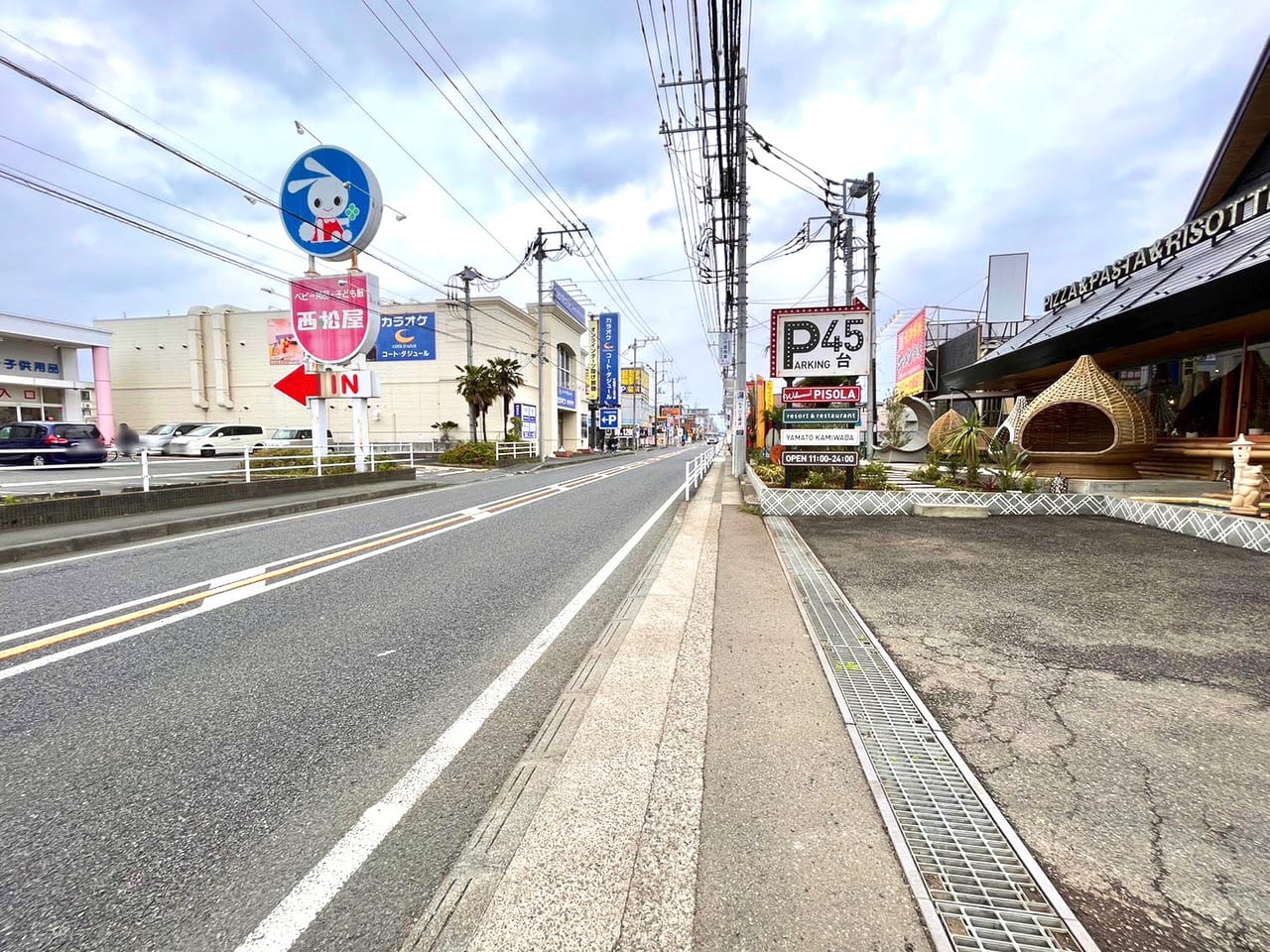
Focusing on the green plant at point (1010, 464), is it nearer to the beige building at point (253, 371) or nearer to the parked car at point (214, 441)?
the beige building at point (253, 371)

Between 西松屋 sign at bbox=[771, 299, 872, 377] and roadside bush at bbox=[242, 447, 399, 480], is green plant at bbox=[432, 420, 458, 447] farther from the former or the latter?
西松屋 sign at bbox=[771, 299, 872, 377]

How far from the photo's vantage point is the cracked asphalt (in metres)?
1.97

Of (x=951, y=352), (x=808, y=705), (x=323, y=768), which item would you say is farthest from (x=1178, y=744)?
(x=951, y=352)

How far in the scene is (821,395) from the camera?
11609mm

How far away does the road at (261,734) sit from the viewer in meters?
2.01

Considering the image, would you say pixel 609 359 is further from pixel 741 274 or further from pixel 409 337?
pixel 741 274

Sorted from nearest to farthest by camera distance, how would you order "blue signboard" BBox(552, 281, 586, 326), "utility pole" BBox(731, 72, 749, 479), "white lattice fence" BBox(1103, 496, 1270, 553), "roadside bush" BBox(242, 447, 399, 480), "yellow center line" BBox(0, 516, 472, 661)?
1. "yellow center line" BBox(0, 516, 472, 661)
2. "white lattice fence" BBox(1103, 496, 1270, 553)
3. "utility pole" BBox(731, 72, 749, 479)
4. "roadside bush" BBox(242, 447, 399, 480)
5. "blue signboard" BBox(552, 281, 586, 326)

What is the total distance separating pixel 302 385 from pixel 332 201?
6078 mm

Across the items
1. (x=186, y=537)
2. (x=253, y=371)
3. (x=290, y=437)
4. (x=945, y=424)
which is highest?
(x=253, y=371)

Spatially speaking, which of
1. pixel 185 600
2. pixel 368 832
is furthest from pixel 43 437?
pixel 368 832

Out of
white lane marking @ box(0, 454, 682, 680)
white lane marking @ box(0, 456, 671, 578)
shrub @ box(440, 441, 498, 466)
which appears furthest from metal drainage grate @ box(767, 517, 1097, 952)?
shrub @ box(440, 441, 498, 466)

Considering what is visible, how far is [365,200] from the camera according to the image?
18625mm

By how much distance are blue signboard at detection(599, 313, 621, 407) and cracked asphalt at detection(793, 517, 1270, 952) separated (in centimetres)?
5079

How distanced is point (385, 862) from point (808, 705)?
2.32 m
